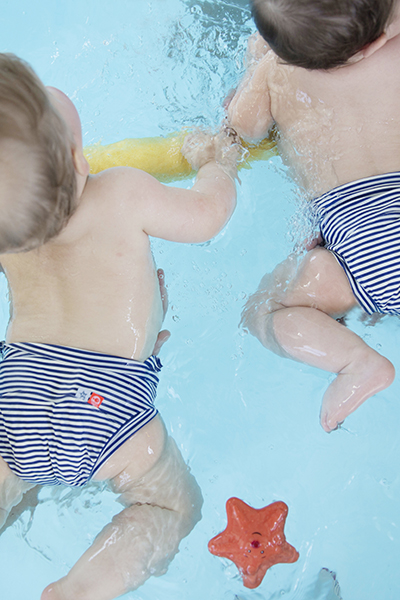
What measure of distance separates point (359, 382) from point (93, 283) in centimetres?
52

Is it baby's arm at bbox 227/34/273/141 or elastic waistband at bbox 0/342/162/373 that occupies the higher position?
baby's arm at bbox 227/34/273/141

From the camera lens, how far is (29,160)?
Answer: 27.4 inches

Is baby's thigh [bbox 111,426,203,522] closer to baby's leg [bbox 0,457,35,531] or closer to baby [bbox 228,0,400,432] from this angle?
baby's leg [bbox 0,457,35,531]

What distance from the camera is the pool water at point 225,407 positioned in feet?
3.86

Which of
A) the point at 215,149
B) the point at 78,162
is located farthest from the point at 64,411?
the point at 215,149

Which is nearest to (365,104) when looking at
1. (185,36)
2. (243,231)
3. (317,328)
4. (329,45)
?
(329,45)

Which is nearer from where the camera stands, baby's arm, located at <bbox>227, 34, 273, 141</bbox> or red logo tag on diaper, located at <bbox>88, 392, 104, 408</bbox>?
red logo tag on diaper, located at <bbox>88, 392, 104, 408</bbox>

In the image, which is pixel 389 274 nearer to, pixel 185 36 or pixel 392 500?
pixel 392 500

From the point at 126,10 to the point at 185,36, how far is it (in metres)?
0.36

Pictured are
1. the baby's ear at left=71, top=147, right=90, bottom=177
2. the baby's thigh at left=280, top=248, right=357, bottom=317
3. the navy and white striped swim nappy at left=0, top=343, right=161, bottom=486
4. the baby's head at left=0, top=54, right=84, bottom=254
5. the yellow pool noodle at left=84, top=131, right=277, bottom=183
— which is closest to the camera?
the baby's head at left=0, top=54, right=84, bottom=254

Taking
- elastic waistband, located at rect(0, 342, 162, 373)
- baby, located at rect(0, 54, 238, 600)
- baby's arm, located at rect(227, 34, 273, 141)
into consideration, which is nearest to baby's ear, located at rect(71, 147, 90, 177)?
baby, located at rect(0, 54, 238, 600)

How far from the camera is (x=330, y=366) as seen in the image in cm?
99

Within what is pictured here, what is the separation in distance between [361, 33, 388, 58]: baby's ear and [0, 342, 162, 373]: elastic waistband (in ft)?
2.27

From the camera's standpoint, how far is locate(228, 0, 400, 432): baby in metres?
0.88
